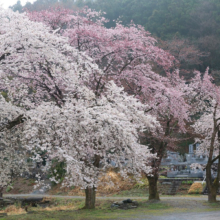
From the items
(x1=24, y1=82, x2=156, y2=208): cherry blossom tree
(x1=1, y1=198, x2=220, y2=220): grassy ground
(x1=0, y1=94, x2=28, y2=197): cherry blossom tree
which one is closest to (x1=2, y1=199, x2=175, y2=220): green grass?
(x1=1, y1=198, x2=220, y2=220): grassy ground

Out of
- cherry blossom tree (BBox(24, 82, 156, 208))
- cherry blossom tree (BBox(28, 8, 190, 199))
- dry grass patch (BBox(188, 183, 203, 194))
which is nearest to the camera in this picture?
cherry blossom tree (BBox(24, 82, 156, 208))

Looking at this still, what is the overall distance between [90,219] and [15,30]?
7.23 meters

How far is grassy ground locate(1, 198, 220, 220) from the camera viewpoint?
41.0 ft

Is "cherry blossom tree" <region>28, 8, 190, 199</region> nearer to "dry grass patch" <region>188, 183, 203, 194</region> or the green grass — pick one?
the green grass

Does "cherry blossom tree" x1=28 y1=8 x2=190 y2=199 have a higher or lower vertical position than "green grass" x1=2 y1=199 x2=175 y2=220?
higher

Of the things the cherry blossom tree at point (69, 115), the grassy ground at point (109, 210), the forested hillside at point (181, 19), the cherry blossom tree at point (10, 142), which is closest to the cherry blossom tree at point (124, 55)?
the grassy ground at point (109, 210)

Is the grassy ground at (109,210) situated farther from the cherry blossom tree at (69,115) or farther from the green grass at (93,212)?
the cherry blossom tree at (69,115)

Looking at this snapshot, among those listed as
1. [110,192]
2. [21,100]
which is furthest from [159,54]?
[110,192]

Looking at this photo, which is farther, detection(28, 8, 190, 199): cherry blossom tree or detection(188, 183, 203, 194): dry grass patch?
detection(188, 183, 203, 194): dry grass patch

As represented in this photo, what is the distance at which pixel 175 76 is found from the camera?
18859 mm

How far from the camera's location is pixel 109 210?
587 inches

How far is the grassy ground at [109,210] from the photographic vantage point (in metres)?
12.5

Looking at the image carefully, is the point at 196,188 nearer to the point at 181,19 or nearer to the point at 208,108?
the point at 208,108

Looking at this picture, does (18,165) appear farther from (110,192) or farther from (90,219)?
(110,192)
